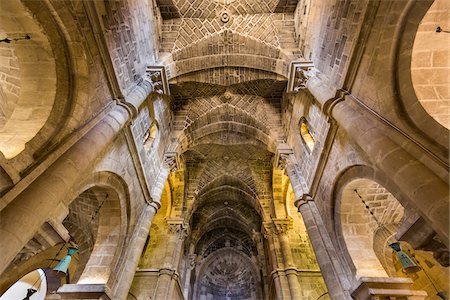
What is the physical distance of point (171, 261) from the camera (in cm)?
1048

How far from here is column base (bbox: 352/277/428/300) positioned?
4688 mm

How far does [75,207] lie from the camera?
25.2 feet

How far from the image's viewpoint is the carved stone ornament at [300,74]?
293 inches

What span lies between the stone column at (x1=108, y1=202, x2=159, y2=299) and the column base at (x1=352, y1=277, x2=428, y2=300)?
522cm

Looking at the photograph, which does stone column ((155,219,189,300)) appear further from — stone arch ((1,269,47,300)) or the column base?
the column base

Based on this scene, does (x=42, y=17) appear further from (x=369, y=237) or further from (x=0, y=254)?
(x=369, y=237)

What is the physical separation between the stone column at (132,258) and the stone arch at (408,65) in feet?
22.4

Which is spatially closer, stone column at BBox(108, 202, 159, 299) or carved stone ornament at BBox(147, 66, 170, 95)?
stone column at BBox(108, 202, 159, 299)

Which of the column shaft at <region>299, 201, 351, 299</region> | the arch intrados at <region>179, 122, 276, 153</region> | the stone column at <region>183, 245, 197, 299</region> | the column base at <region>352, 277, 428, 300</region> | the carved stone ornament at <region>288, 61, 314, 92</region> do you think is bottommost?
the column base at <region>352, 277, 428, 300</region>

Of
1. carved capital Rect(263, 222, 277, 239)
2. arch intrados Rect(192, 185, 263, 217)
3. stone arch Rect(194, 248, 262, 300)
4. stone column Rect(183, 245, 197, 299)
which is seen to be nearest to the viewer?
carved capital Rect(263, 222, 277, 239)

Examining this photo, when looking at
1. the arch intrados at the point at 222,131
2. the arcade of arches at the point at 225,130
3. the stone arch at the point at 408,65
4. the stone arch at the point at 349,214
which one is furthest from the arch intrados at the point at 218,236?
the stone arch at the point at 408,65

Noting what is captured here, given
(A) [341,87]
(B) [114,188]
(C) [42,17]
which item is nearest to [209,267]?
(B) [114,188]

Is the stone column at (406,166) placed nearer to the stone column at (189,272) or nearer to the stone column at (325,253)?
the stone column at (325,253)

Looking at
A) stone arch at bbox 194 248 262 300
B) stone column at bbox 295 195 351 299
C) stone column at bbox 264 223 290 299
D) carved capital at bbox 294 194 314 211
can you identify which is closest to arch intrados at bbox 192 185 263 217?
stone column at bbox 264 223 290 299
